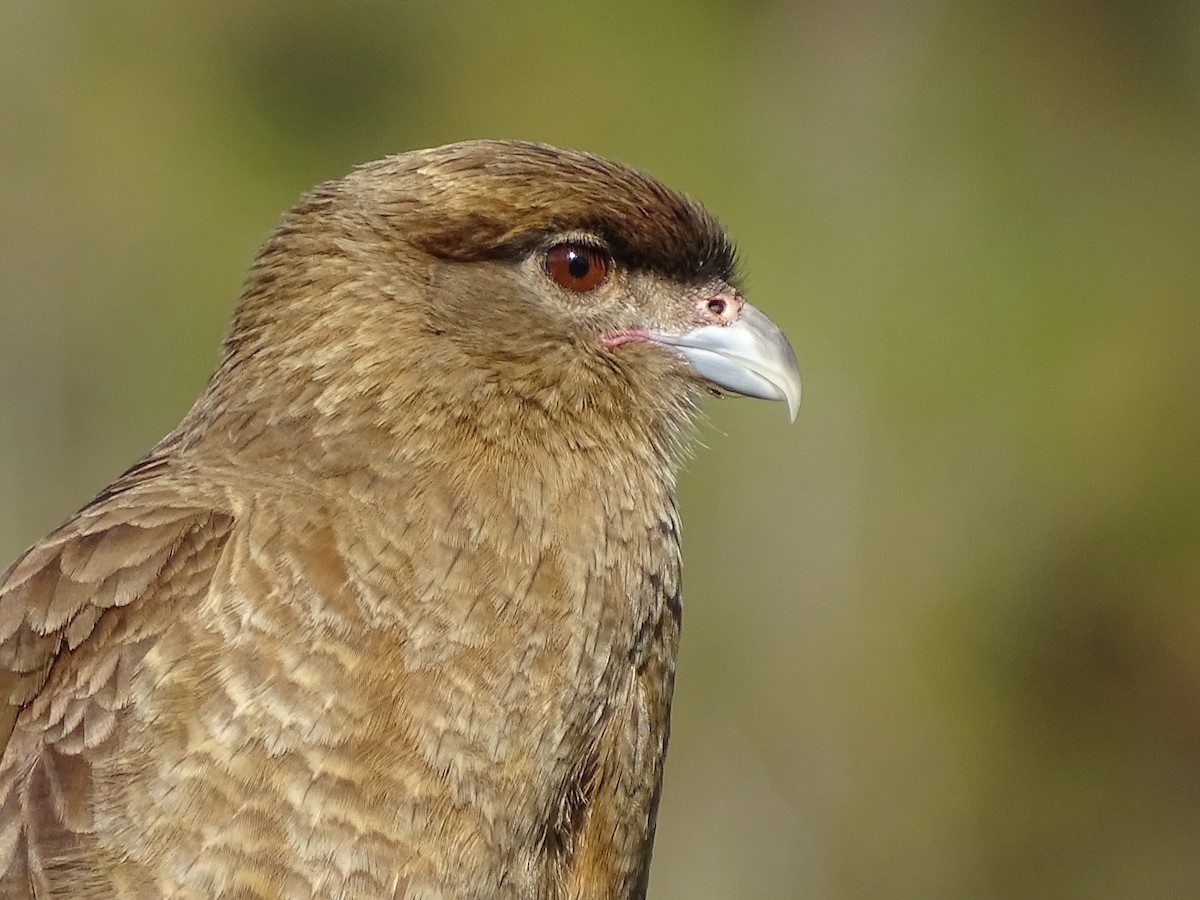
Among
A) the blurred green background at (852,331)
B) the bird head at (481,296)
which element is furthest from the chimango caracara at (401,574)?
the blurred green background at (852,331)

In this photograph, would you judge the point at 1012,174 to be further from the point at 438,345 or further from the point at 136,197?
the point at 438,345

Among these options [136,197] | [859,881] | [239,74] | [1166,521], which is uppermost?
[239,74]

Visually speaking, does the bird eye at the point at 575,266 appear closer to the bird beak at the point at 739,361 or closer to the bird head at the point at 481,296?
the bird head at the point at 481,296

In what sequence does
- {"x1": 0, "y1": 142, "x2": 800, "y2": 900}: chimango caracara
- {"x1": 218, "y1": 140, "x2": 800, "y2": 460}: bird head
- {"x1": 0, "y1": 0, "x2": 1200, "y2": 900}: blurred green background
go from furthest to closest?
{"x1": 0, "y1": 0, "x2": 1200, "y2": 900}: blurred green background
{"x1": 218, "y1": 140, "x2": 800, "y2": 460}: bird head
{"x1": 0, "y1": 142, "x2": 800, "y2": 900}: chimango caracara

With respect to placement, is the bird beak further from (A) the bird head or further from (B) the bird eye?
(B) the bird eye

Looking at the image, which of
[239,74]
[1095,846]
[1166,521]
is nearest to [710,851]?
[1095,846]

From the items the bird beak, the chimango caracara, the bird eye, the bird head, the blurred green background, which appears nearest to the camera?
the chimango caracara

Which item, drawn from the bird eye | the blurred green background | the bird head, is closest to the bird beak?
the bird head
